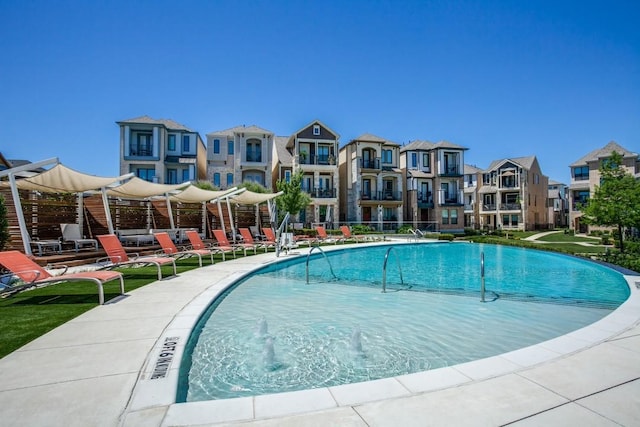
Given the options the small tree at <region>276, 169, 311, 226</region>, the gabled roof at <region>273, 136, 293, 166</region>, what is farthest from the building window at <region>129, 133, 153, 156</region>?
the small tree at <region>276, 169, 311, 226</region>

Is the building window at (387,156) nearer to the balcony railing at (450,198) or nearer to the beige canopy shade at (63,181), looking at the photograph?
the balcony railing at (450,198)

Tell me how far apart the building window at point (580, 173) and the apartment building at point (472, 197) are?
11.8m

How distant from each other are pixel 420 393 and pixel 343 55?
64.3ft

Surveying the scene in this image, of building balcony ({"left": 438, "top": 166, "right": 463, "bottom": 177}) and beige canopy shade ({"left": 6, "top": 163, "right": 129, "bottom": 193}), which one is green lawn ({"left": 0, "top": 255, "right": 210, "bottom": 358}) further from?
building balcony ({"left": 438, "top": 166, "right": 463, "bottom": 177})

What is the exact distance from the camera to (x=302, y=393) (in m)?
2.89

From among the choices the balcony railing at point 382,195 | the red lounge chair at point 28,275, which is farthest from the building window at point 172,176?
the red lounge chair at point 28,275

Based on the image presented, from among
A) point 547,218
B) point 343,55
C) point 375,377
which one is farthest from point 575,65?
point 547,218

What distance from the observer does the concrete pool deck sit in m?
2.48

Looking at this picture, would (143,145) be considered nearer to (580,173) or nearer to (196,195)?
(196,195)

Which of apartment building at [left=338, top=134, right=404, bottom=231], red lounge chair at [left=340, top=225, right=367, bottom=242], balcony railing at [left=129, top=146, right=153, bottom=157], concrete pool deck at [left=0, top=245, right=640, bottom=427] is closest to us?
concrete pool deck at [left=0, top=245, right=640, bottom=427]

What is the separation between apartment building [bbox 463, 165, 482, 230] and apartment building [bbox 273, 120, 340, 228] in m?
25.3

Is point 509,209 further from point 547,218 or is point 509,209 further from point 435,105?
point 435,105

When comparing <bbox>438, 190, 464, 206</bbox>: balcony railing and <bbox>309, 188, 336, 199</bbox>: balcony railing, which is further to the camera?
<bbox>438, 190, 464, 206</bbox>: balcony railing

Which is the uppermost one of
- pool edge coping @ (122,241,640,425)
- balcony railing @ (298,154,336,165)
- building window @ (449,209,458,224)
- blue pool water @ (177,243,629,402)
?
balcony railing @ (298,154,336,165)
